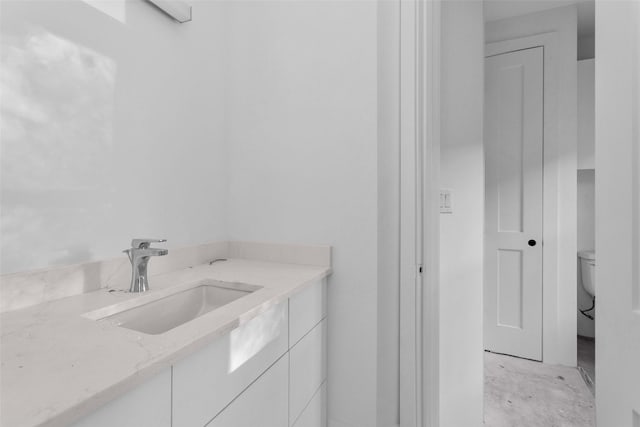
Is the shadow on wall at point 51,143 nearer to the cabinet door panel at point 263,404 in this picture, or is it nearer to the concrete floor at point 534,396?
the cabinet door panel at point 263,404

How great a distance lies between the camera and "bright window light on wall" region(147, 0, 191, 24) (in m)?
1.11

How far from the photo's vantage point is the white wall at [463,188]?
5.22 ft

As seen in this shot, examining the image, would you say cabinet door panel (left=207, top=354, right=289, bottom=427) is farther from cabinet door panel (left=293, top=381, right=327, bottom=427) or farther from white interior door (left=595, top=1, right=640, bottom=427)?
white interior door (left=595, top=1, right=640, bottom=427)

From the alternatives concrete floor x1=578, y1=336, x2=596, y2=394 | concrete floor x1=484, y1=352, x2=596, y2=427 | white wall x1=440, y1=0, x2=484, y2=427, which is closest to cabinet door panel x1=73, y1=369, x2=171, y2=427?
white wall x1=440, y1=0, x2=484, y2=427

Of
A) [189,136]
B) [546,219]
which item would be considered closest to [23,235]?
[189,136]

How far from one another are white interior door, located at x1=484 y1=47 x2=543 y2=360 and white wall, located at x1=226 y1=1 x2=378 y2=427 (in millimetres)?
1642

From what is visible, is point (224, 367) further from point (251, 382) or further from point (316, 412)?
point (316, 412)

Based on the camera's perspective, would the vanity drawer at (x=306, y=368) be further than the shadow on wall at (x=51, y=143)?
Yes

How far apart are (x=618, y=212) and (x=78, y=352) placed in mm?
1067

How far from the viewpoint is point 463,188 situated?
1.63m

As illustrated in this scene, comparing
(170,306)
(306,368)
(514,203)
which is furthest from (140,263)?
(514,203)

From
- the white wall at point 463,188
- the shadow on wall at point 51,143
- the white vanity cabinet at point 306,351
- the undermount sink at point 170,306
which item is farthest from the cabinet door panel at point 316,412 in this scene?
the shadow on wall at point 51,143

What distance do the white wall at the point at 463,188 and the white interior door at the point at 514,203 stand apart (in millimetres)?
899

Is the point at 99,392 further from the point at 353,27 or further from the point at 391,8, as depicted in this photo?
the point at 391,8
